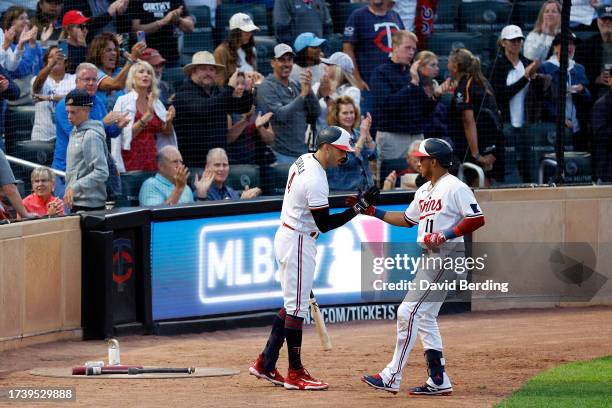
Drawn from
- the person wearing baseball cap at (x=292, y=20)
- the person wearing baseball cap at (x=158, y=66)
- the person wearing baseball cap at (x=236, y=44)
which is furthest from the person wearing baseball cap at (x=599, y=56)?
the person wearing baseball cap at (x=158, y=66)

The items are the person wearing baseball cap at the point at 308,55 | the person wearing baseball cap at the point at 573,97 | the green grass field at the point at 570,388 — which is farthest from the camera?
the person wearing baseball cap at the point at 573,97

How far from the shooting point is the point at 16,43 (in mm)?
11977

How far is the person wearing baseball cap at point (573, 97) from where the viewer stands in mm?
13352

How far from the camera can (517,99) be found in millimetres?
13727

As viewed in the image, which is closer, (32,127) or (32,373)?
(32,373)

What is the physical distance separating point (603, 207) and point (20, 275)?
615 centimetres

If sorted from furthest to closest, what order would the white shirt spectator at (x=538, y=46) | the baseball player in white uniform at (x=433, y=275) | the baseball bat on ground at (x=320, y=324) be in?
the white shirt spectator at (x=538, y=46), the baseball bat on ground at (x=320, y=324), the baseball player in white uniform at (x=433, y=275)

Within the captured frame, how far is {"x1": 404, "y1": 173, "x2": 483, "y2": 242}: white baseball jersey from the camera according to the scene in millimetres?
8484

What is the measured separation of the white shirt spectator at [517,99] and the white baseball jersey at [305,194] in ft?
18.0

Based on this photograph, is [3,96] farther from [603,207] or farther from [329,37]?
[603,207]

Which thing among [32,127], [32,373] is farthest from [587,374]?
[32,127]

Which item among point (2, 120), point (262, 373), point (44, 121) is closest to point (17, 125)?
point (2, 120)

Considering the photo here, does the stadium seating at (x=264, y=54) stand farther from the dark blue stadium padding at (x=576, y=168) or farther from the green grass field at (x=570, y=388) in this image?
the green grass field at (x=570, y=388)

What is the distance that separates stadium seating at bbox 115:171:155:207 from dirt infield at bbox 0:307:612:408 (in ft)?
4.80
